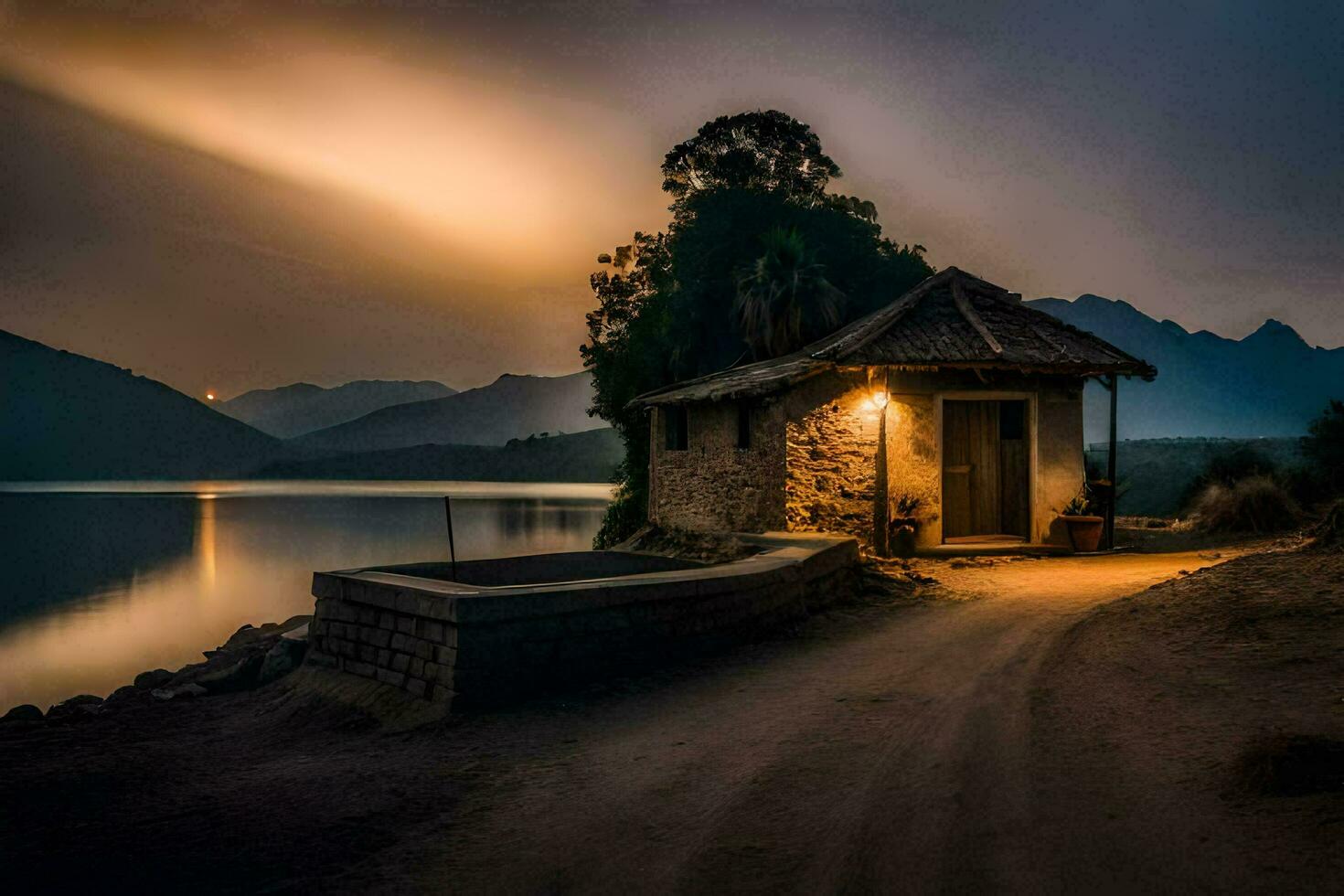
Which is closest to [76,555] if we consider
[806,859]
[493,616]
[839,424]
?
[839,424]

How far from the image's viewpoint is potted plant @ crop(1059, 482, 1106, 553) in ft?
52.4

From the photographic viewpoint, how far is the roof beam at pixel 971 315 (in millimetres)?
15508

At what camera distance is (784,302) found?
84.5 feet

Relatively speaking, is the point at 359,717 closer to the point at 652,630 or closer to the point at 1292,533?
the point at 652,630

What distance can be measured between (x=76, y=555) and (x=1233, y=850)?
169 ft

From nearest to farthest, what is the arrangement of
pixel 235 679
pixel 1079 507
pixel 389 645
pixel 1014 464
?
1. pixel 389 645
2. pixel 235 679
3. pixel 1079 507
4. pixel 1014 464

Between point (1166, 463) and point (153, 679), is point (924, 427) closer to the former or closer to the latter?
point (153, 679)

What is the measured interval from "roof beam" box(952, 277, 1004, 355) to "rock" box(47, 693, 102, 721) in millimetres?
15291

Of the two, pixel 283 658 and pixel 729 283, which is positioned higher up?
pixel 729 283

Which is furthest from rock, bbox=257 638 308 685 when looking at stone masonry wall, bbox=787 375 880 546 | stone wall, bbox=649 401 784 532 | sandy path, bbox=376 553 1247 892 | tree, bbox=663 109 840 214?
tree, bbox=663 109 840 214

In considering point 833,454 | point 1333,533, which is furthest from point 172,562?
point 1333,533

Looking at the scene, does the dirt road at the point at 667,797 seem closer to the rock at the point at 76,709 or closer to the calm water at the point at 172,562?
the rock at the point at 76,709

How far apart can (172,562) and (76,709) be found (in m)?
32.6

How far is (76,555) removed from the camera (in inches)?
1695
